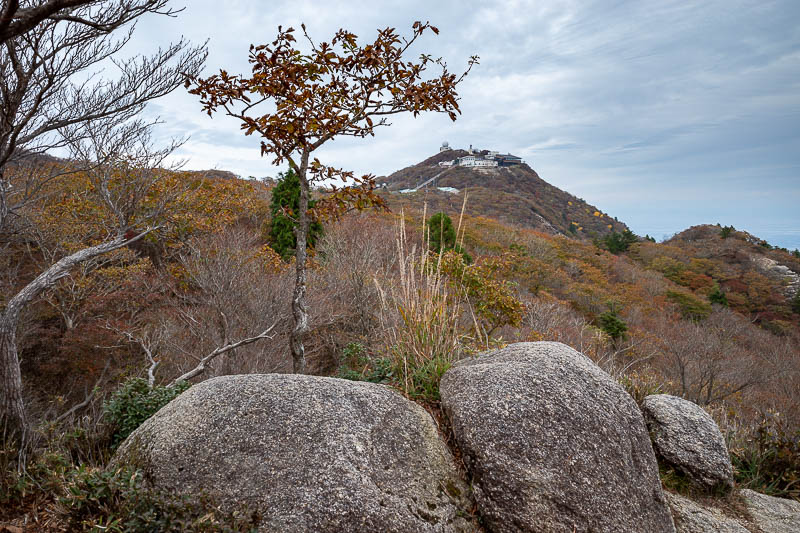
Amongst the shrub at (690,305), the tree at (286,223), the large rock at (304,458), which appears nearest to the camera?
the large rock at (304,458)

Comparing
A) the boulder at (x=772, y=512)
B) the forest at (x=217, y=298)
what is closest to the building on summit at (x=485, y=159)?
the forest at (x=217, y=298)

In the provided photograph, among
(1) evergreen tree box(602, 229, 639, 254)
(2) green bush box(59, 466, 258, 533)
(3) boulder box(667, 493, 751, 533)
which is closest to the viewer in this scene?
(2) green bush box(59, 466, 258, 533)

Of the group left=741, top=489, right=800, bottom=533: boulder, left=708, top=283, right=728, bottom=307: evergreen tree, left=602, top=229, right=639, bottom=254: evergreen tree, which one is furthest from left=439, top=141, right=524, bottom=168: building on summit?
left=741, top=489, right=800, bottom=533: boulder

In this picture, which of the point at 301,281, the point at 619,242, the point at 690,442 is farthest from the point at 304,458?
the point at 619,242

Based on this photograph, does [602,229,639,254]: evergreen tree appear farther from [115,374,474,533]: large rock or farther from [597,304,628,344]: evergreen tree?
[115,374,474,533]: large rock

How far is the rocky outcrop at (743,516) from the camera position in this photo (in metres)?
2.83

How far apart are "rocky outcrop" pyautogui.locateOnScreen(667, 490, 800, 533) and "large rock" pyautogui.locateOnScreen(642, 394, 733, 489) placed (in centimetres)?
21

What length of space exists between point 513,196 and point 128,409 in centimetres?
7022

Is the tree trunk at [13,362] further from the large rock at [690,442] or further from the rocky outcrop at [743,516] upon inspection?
the large rock at [690,442]

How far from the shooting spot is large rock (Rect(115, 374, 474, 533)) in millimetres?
2143

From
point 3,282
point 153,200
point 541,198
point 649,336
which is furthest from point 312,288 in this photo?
point 541,198

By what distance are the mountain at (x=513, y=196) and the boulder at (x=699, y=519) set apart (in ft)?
138

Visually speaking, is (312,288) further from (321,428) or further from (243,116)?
(321,428)

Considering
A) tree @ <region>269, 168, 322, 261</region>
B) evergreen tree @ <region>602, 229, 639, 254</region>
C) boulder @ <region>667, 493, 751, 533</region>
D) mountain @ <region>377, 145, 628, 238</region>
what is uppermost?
mountain @ <region>377, 145, 628, 238</region>
